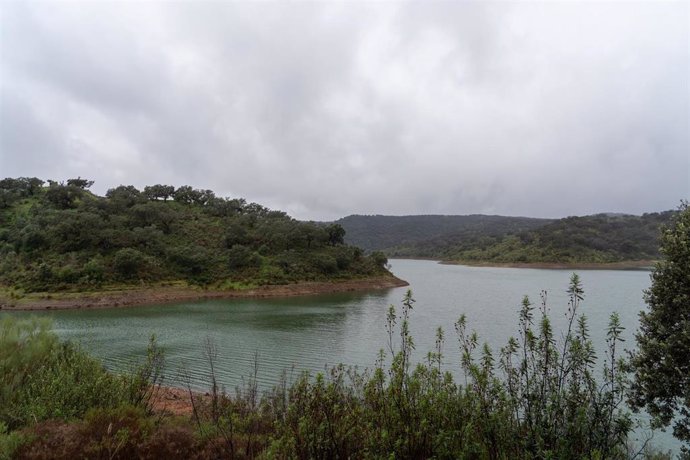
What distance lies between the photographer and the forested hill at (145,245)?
53.8 meters

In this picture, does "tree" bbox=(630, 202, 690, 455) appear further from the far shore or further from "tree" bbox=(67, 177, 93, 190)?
→ "tree" bbox=(67, 177, 93, 190)

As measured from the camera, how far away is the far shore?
151 feet

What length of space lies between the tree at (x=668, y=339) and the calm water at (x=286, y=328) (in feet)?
19.2

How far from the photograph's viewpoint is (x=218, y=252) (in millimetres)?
68438

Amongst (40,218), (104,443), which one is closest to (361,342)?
(104,443)

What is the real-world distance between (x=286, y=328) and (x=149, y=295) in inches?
→ 1068

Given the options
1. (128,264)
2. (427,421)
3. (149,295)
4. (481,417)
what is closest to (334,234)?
(149,295)

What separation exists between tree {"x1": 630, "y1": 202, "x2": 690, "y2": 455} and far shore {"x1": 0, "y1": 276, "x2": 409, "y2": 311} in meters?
52.3

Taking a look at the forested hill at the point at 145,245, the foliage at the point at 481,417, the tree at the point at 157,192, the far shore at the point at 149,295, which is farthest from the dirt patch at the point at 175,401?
the tree at the point at 157,192

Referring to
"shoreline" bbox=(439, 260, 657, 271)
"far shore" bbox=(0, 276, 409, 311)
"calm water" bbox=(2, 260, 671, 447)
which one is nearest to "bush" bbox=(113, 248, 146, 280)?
"far shore" bbox=(0, 276, 409, 311)

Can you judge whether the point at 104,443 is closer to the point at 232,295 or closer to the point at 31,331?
the point at 31,331

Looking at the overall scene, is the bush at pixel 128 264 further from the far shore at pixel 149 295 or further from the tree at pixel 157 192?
the tree at pixel 157 192

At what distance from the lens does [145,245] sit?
64062 millimetres

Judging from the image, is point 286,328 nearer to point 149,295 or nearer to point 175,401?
point 175,401
